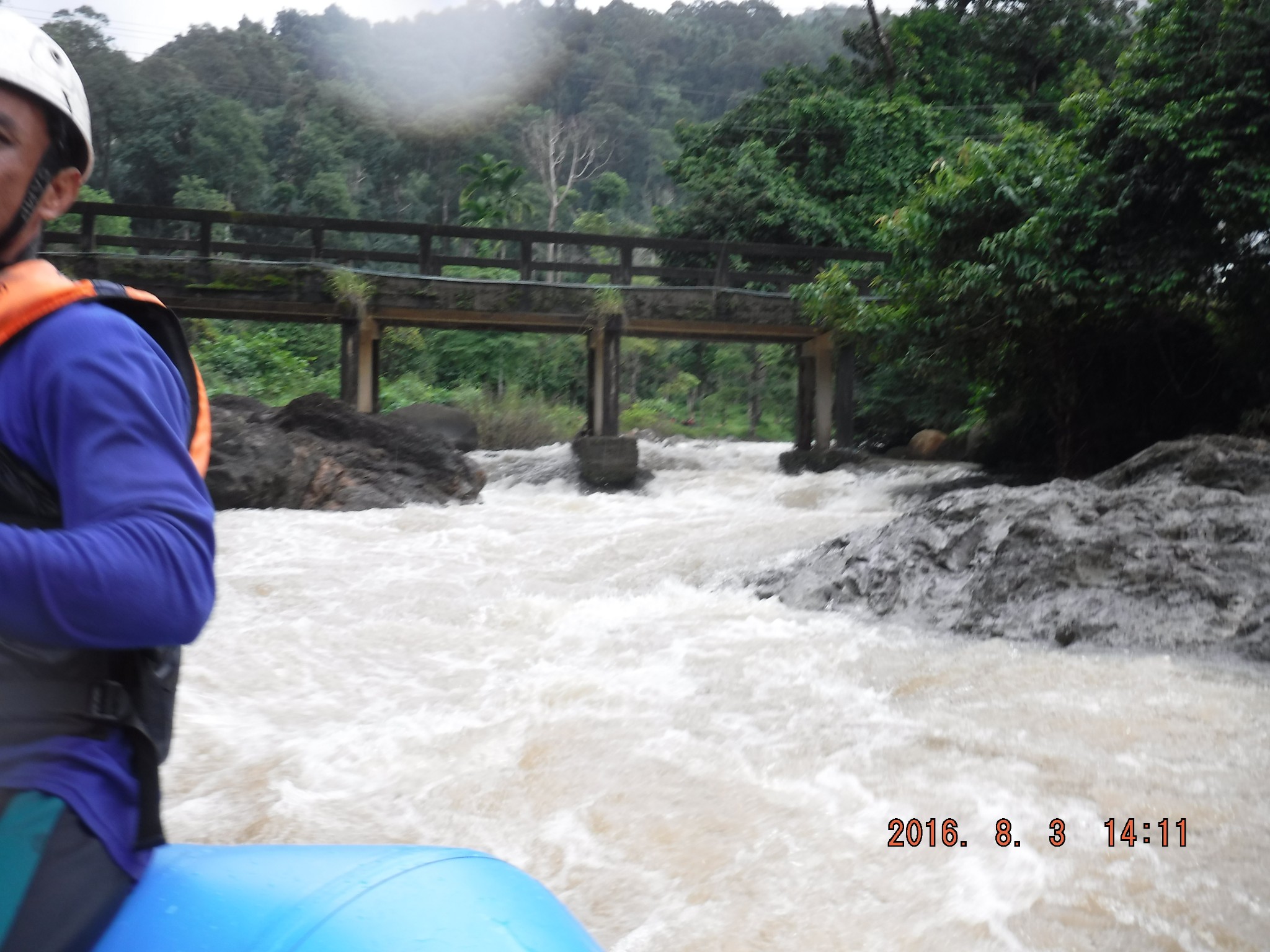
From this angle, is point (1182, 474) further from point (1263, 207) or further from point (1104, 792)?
point (1104, 792)

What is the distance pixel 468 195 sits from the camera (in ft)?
96.7

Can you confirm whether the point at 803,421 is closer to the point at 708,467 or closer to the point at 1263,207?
the point at 708,467

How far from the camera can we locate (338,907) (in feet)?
2.91

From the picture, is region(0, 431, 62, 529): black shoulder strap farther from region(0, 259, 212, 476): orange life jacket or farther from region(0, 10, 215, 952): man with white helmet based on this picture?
region(0, 259, 212, 476): orange life jacket

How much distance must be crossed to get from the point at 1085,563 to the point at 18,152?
4815 mm

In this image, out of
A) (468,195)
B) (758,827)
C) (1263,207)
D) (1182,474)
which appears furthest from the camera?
(468,195)

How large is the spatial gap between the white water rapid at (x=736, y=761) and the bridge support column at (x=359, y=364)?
714 centimetres

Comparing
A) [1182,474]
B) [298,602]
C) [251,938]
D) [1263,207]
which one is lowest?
[298,602]

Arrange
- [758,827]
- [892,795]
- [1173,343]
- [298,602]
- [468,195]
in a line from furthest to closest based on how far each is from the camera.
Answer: [468,195]
[1173,343]
[298,602]
[892,795]
[758,827]

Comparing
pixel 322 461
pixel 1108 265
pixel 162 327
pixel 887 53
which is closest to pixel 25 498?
pixel 162 327

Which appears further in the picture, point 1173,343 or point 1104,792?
point 1173,343

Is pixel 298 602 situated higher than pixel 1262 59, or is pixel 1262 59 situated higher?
pixel 1262 59

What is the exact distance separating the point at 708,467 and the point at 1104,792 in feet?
38.5

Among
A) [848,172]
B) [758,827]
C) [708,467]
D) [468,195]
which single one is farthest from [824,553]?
[468,195]
